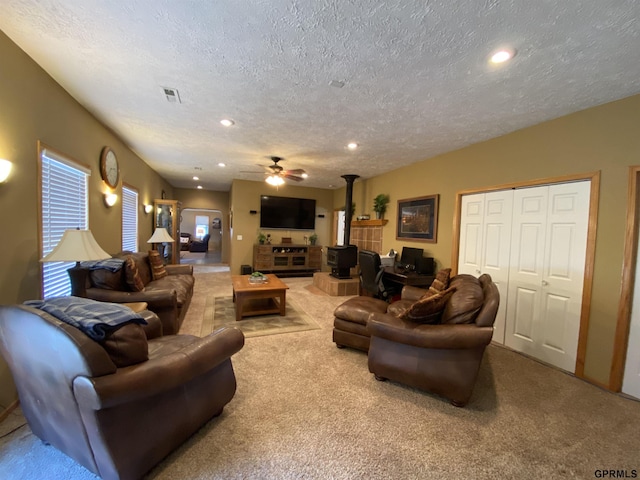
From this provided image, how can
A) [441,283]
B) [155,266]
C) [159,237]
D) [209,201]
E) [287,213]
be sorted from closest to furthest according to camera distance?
[441,283]
[155,266]
[159,237]
[287,213]
[209,201]

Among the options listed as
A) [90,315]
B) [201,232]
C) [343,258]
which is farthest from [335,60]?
[201,232]

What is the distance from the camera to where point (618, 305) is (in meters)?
2.26

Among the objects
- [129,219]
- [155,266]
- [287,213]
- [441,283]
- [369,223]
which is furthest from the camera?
[287,213]

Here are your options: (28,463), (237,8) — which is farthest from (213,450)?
(237,8)

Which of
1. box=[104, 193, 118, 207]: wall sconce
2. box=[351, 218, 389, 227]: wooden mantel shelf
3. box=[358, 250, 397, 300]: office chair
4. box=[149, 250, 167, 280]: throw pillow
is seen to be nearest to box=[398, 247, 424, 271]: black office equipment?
box=[358, 250, 397, 300]: office chair

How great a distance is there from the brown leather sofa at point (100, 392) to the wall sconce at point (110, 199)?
2594mm

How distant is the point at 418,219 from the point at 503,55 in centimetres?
295

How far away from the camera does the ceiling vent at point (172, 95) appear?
7.75 ft

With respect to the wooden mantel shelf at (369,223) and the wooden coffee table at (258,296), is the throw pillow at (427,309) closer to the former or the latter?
the wooden coffee table at (258,296)

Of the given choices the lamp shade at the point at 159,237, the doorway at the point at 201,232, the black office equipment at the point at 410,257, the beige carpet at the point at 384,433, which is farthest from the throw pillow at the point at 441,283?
the doorway at the point at 201,232

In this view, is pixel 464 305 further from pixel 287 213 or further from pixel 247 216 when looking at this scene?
pixel 247 216

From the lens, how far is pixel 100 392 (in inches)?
42.6

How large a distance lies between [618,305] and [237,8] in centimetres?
374

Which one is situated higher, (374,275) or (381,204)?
(381,204)
